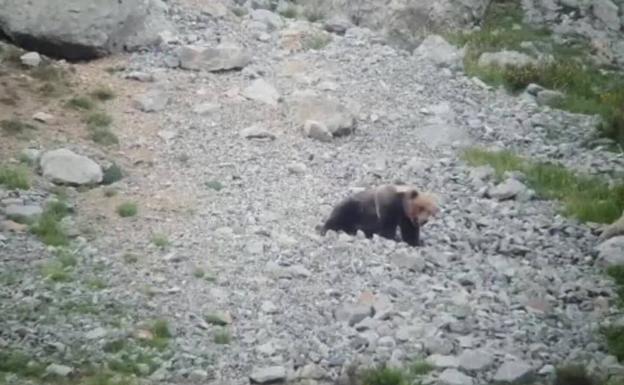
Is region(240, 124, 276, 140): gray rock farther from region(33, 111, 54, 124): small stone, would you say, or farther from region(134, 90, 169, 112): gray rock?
region(33, 111, 54, 124): small stone

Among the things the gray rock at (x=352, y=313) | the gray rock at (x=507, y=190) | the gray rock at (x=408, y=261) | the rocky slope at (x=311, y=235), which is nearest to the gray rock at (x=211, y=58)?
the rocky slope at (x=311, y=235)

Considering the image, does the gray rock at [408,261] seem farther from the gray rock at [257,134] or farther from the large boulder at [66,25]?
the large boulder at [66,25]

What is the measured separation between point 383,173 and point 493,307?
3.39 meters

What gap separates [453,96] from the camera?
15711 mm

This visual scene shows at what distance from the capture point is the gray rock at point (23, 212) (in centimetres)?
1091

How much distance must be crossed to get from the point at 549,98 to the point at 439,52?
6.71 feet

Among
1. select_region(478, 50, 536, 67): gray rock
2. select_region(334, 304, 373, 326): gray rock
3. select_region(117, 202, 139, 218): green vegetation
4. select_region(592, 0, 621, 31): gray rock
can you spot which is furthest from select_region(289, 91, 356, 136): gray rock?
select_region(592, 0, 621, 31): gray rock

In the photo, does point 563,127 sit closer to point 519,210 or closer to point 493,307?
point 519,210

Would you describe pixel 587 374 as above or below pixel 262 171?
above

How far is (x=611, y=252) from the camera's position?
440 inches

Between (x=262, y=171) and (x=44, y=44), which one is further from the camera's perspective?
(x=44, y=44)

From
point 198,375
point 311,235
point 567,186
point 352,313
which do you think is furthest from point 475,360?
point 567,186

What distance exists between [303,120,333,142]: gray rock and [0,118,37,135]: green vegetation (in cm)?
343

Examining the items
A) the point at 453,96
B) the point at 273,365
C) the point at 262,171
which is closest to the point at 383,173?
the point at 262,171
